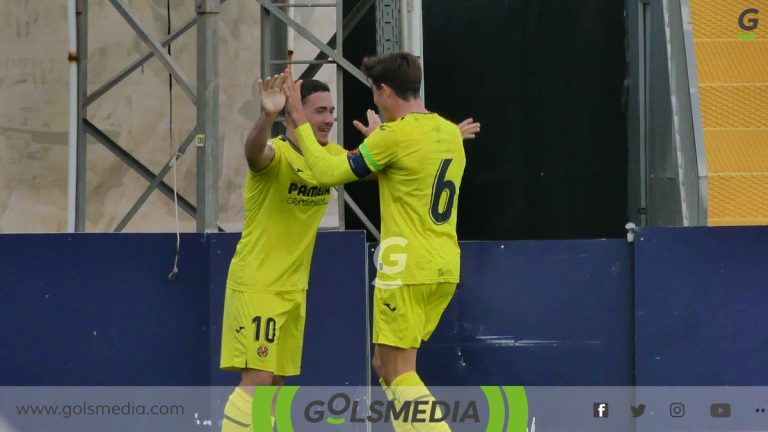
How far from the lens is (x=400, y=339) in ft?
20.3

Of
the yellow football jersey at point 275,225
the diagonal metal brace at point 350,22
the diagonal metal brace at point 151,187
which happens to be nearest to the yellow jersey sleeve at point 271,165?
the yellow football jersey at point 275,225

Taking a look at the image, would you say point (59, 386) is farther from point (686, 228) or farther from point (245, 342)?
point (686, 228)

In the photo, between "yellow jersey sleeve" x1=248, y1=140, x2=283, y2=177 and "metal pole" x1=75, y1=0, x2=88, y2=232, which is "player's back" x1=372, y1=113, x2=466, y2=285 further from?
"metal pole" x1=75, y1=0, x2=88, y2=232

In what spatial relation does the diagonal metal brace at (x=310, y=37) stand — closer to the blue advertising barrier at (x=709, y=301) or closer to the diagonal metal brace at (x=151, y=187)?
the diagonal metal brace at (x=151, y=187)

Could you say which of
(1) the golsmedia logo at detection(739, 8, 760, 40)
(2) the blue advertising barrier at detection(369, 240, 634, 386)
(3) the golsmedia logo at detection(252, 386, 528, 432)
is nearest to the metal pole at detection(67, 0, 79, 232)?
(2) the blue advertising barrier at detection(369, 240, 634, 386)

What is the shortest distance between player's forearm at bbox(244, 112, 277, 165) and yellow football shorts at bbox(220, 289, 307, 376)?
2.46ft

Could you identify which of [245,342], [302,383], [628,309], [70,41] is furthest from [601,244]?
[70,41]

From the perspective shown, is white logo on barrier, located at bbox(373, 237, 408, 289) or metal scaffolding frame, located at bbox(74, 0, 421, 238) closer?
white logo on barrier, located at bbox(373, 237, 408, 289)

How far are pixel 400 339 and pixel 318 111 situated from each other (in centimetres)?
141

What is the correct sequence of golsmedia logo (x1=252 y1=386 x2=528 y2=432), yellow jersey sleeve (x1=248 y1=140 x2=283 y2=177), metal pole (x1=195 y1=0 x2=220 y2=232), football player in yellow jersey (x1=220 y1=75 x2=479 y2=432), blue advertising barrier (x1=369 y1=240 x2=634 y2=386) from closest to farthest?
football player in yellow jersey (x1=220 y1=75 x2=479 y2=432) → yellow jersey sleeve (x1=248 y1=140 x2=283 y2=177) → golsmedia logo (x1=252 y1=386 x2=528 y2=432) → metal pole (x1=195 y1=0 x2=220 y2=232) → blue advertising barrier (x1=369 y1=240 x2=634 y2=386)

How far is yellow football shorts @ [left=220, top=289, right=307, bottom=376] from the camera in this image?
256 inches

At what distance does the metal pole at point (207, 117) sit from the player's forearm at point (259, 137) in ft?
4.63

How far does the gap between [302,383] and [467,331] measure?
1178mm

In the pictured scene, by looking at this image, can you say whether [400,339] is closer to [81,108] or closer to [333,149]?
[333,149]
